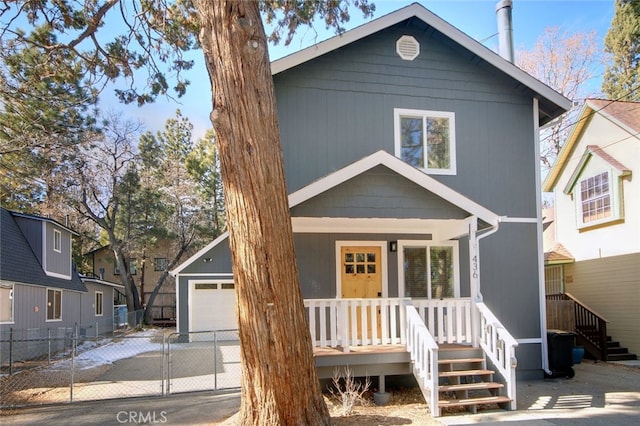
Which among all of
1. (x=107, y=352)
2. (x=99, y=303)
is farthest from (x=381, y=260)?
(x=99, y=303)

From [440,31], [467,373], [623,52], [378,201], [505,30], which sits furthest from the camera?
[623,52]

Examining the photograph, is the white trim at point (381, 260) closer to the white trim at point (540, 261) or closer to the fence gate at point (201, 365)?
the fence gate at point (201, 365)

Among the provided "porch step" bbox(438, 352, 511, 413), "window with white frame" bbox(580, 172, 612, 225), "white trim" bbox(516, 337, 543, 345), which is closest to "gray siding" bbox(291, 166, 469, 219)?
"porch step" bbox(438, 352, 511, 413)

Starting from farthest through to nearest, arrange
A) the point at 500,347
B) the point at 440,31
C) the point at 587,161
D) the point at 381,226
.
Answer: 1. the point at 587,161
2. the point at 440,31
3. the point at 381,226
4. the point at 500,347

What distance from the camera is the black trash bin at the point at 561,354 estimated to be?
31.9 ft

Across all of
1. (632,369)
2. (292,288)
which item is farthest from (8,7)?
(632,369)

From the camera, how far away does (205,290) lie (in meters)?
18.8

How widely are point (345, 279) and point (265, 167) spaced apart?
455cm

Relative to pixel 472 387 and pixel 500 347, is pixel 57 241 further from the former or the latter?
pixel 500 347

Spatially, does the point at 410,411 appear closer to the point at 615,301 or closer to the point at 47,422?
the point at 47,422

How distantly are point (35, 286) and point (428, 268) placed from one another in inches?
517

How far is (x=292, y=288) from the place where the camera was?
17.2 ft

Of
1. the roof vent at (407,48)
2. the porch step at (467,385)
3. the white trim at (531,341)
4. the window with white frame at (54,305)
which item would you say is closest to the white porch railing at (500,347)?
the porch step at (467,385)

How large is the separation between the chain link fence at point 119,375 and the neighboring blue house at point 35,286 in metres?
1.21
